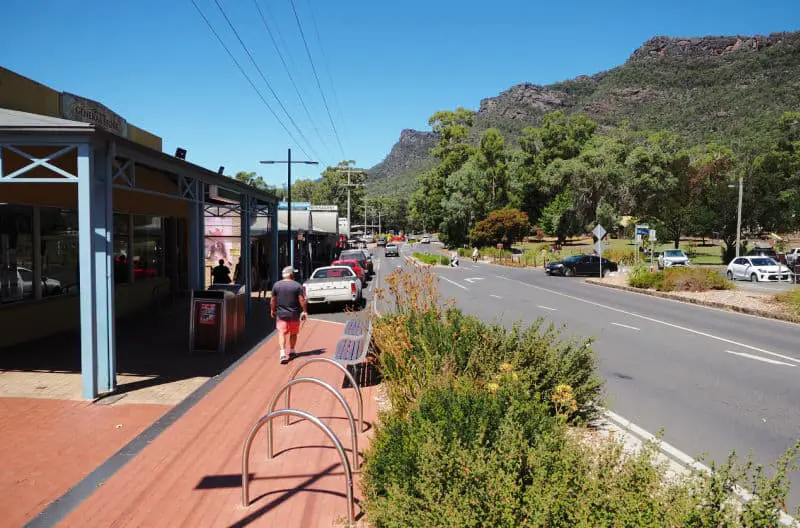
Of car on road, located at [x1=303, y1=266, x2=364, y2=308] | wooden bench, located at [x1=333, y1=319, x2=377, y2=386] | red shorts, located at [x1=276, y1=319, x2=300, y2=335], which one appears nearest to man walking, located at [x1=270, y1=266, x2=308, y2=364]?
red shorts, located at [x1=276, y1=319, x2=300, y2=335]

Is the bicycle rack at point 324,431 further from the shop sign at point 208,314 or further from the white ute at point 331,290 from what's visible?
the white ute at point 331,290

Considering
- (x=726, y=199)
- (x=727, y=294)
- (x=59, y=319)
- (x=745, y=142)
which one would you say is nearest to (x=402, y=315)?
(x=59, y=319)

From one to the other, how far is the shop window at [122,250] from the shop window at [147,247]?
0.85 ft

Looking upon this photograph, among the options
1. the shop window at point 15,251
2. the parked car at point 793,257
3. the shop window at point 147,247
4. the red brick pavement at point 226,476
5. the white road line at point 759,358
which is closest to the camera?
the red brick pavement at point 226,476

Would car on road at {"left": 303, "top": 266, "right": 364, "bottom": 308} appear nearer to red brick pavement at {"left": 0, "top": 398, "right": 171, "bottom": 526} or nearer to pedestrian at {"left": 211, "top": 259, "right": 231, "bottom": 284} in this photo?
pedestrian at {"left": 211, "top": 259, "right": 231, "bottom": 284}

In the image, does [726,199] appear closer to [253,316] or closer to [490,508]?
[253,316]

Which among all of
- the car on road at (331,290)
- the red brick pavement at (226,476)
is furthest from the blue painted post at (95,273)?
the car on road at (331,290)

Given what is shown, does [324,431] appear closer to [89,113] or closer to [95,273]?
[95,273]

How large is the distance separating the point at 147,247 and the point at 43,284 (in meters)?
5.63

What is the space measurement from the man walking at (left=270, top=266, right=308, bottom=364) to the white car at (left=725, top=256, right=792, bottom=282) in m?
28.6

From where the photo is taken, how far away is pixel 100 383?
773 cm

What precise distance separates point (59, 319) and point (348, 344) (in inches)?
292

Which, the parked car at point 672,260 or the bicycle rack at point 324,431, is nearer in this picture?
the bicycle rack at point 324,431

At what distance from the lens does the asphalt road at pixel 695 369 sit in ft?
21.3
